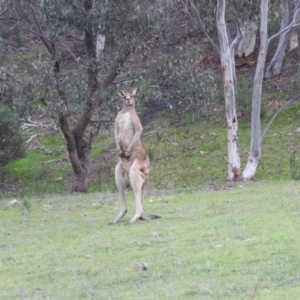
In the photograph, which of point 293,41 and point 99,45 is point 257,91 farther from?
point 293,41

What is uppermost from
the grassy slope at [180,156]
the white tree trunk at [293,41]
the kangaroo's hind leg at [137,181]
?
the white tree trunk at [293,41]

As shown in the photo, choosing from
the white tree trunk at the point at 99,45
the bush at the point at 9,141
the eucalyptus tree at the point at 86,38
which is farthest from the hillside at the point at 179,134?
the bush at the point at 9,141

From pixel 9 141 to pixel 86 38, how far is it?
509 centimetres

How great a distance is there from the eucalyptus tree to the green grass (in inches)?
161

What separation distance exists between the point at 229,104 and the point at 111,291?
10587 millimetres

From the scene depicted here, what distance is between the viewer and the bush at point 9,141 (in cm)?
2158

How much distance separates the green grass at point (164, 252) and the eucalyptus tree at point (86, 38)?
4.10 meters

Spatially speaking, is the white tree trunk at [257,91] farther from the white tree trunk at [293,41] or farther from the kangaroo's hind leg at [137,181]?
the white tree trunk at [293,41]

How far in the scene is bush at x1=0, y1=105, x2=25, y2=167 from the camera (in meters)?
21.6

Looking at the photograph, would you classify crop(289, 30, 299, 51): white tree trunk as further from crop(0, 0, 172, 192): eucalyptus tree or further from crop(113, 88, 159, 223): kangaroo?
crop(113, 88, 159, 223): kangaroo

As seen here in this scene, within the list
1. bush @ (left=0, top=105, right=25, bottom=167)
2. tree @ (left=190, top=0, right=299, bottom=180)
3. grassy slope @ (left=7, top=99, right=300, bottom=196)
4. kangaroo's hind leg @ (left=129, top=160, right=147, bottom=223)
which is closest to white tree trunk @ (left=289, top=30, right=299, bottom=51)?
grassy slope @ (left=7, top=99, right=300, bottom=196)

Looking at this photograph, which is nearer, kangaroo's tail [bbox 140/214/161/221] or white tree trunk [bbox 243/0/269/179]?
kangaroo's tail [bbox 140/214/161/221]

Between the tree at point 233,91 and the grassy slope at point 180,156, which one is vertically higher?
the tree at point 233,91

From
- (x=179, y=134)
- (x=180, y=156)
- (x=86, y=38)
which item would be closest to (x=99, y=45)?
(x=86, y=38)
